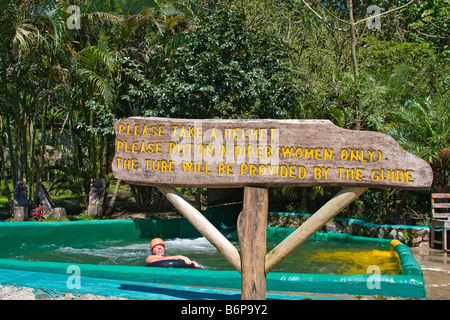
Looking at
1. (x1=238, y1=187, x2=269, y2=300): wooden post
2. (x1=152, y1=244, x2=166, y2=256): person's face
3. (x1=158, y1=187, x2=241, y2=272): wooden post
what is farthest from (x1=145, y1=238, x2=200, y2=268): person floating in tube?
(x1=238, y1=187, x2=269, y2=300): wooden post

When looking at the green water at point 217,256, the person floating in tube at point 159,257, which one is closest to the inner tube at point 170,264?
the person floating in tube at point 159,257

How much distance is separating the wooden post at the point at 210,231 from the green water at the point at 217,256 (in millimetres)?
4065

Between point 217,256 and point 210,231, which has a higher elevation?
point 210,231

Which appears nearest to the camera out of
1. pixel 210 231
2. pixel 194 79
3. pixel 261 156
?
pixel 261 156

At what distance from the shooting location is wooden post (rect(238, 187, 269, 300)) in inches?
175

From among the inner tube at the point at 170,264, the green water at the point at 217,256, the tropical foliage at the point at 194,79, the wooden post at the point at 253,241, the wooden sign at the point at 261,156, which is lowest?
the green water at the point at 217,256

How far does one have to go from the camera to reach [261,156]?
4453mm

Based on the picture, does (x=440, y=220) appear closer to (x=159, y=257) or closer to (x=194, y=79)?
(x=159, y=257)

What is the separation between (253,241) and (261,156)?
0.79m

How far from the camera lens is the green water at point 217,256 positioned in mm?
8695

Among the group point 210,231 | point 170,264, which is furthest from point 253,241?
point 170,264

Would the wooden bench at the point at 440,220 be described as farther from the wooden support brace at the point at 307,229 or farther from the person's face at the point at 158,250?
the wooden support brace at the point at 307,229
